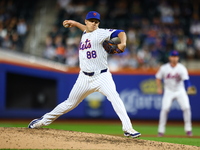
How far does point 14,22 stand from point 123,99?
6727mm

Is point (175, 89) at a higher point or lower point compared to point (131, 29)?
lower

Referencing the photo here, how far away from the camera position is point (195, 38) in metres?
16.0

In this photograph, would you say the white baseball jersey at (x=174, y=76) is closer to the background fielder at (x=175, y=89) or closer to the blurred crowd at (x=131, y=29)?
the background fielder at (x=175, y=89)

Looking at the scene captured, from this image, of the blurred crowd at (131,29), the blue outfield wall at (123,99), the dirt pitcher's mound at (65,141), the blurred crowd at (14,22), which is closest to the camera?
the dirt pitcher's mound at (65,141)

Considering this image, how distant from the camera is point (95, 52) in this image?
6.12 meters

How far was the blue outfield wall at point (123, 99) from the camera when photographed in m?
12.9

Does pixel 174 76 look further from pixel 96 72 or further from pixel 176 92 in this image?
pixel 96 72

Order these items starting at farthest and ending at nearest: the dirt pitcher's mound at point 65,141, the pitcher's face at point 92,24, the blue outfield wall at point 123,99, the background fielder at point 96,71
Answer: the blue outfield wall at point 123,99
the pitcher's face at point 92,24
the background fielder at point 96,71
the dirt pitcher's mound at point 65,141

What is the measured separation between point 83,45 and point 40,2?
538 inches

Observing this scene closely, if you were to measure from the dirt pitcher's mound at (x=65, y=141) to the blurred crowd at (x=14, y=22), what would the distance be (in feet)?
28.8

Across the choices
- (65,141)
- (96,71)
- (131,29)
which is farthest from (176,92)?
(131,29)

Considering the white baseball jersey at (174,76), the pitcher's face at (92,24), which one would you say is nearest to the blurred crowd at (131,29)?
the white baseball jersey at (174,76)

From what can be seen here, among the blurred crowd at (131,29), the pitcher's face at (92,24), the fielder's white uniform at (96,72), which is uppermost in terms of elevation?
the blurred crowd at (131,29)

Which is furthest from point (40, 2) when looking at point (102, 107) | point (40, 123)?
point (40, 123)
